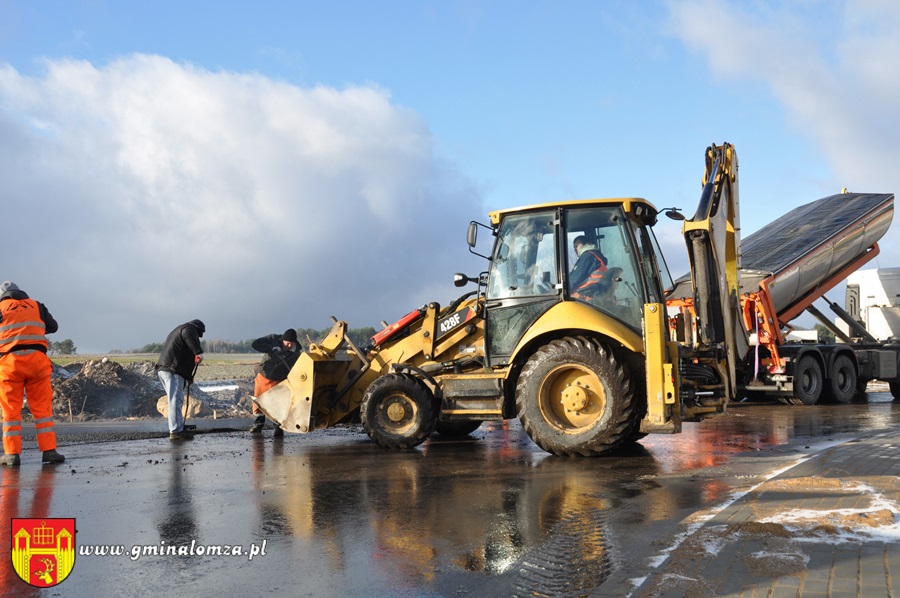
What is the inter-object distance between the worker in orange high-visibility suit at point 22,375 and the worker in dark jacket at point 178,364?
8.39ft

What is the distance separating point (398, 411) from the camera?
8898 millimetres

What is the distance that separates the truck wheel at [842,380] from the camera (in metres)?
15.8

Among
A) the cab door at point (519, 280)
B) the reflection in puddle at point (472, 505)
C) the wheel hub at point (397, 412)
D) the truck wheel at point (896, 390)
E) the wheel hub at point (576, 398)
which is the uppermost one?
the cab door at point (519, 280)

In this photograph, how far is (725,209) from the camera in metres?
9.32

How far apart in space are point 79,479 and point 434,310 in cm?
426

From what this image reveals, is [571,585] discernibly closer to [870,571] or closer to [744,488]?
[870,571]

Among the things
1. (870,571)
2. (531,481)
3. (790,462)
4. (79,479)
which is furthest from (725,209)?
(79,479)

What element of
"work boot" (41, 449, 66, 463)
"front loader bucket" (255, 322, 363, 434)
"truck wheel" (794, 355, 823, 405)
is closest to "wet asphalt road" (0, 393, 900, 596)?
"work boot" (41, 449, 66, 463)

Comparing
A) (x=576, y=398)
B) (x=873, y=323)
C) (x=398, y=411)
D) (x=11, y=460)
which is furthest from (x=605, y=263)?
(x=873, y=323)

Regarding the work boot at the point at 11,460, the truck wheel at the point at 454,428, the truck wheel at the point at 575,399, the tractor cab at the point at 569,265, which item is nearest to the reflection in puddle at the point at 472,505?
the truck wheel at the point at 575,399

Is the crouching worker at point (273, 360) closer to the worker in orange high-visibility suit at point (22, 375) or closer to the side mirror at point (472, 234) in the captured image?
the worker in orange high-visibility suit at point (22, 375)

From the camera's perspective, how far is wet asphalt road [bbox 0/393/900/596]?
390 cm

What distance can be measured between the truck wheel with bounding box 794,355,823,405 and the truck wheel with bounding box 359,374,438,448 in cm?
945

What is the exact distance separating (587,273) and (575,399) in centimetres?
134
